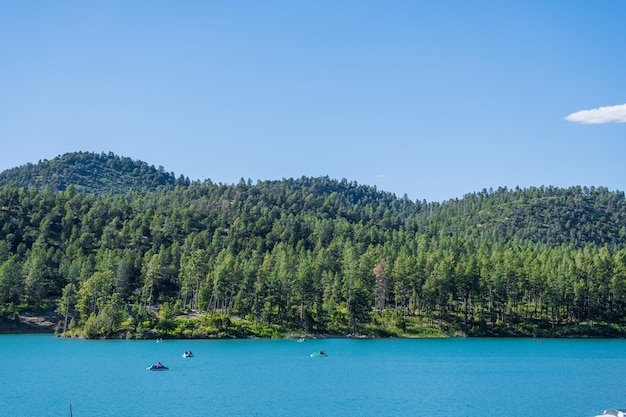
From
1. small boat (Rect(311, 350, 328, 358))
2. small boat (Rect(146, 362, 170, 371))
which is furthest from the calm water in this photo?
small boat (Rect(311, 350, 328, 358))

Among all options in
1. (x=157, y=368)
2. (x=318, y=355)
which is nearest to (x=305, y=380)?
(x=157, y=368)

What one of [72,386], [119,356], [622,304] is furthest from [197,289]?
[622,304]

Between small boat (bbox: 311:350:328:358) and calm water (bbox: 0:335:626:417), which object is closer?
calm water (bbox: 0:335:626:417)

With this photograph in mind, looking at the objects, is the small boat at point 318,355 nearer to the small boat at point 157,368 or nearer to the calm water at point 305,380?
the calm water at point 305,380

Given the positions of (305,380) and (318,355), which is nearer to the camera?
(305,380)

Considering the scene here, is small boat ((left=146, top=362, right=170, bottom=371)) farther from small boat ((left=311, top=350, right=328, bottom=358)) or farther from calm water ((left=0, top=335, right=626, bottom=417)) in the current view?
small boat ((left=311, top=350, right=328, bottom=358))

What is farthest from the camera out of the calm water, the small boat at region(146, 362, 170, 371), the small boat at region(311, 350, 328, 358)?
the small boat at region(311, 350, 328, 358)

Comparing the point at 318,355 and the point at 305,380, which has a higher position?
the point at 305,380

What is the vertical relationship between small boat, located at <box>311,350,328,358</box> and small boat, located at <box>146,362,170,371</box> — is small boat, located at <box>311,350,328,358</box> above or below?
below

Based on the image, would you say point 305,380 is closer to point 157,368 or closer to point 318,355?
point 157,368

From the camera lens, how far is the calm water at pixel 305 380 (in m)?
60.5

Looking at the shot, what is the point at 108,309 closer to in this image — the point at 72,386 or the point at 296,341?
the point at 296,341

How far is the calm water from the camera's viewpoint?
60.5m

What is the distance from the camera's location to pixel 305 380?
78062mm
